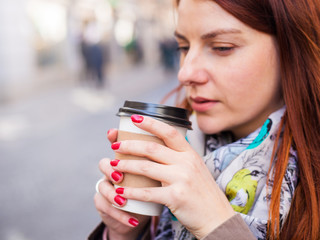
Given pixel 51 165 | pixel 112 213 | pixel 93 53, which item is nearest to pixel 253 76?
pixel 112 213

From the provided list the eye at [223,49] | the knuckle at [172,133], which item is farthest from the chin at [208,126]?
the knuckle at [172,133]

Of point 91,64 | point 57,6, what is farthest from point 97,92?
point 57,6

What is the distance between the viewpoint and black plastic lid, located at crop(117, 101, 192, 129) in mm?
930

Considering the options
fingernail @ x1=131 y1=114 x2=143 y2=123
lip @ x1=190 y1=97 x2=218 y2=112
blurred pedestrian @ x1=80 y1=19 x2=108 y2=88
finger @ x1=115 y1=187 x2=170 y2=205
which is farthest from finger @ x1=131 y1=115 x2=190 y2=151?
blurred pedestrian @ x1=80 y1=19 x2=108 y2=88

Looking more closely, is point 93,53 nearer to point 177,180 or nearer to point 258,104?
point 258,104

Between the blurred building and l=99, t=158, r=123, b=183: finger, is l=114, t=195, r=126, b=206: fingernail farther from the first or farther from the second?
the blurred building

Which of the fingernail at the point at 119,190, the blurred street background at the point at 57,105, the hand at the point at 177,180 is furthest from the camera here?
the blurred street background at the point at 57,105

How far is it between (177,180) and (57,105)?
7.95 metres

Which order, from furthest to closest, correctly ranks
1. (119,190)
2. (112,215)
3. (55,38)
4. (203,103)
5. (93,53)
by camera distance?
(55,38), (93,53), (203,103), (112,215), (119,190)

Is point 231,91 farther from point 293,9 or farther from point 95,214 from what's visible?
point 95,214

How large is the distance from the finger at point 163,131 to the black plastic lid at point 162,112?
0.10 ft

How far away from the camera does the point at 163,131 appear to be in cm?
89

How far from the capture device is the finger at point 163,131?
89 centimetres

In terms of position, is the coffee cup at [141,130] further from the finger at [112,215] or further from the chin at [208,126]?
the chin at [208,126]
